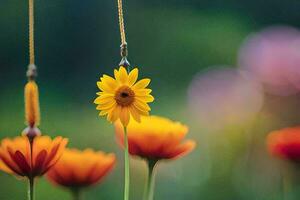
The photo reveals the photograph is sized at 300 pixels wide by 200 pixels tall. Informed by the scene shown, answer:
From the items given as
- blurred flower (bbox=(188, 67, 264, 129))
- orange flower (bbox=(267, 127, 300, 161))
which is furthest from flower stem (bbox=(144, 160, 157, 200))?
blurred flower (bbox=(188, 67, 264, 129))

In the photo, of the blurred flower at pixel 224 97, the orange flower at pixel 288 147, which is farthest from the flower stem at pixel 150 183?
the blurred flower at pixel 224 97

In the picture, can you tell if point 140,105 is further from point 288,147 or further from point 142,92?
point 288,147

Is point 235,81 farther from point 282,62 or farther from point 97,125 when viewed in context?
point 97,125

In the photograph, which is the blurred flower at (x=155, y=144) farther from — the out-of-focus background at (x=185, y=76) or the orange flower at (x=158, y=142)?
the out-of-focus background at (x=185, y=76)

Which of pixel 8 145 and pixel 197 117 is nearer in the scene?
pixel 8 145

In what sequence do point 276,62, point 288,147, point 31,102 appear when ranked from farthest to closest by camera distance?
point 276,62
point 288,147
point 31,102

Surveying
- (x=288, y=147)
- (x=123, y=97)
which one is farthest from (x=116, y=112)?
(x=288, y=147)

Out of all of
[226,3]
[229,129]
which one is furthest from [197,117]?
[226,3]

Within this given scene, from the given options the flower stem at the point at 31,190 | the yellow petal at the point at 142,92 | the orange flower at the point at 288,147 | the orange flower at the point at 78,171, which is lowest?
the flower stem at the point at 31,190
